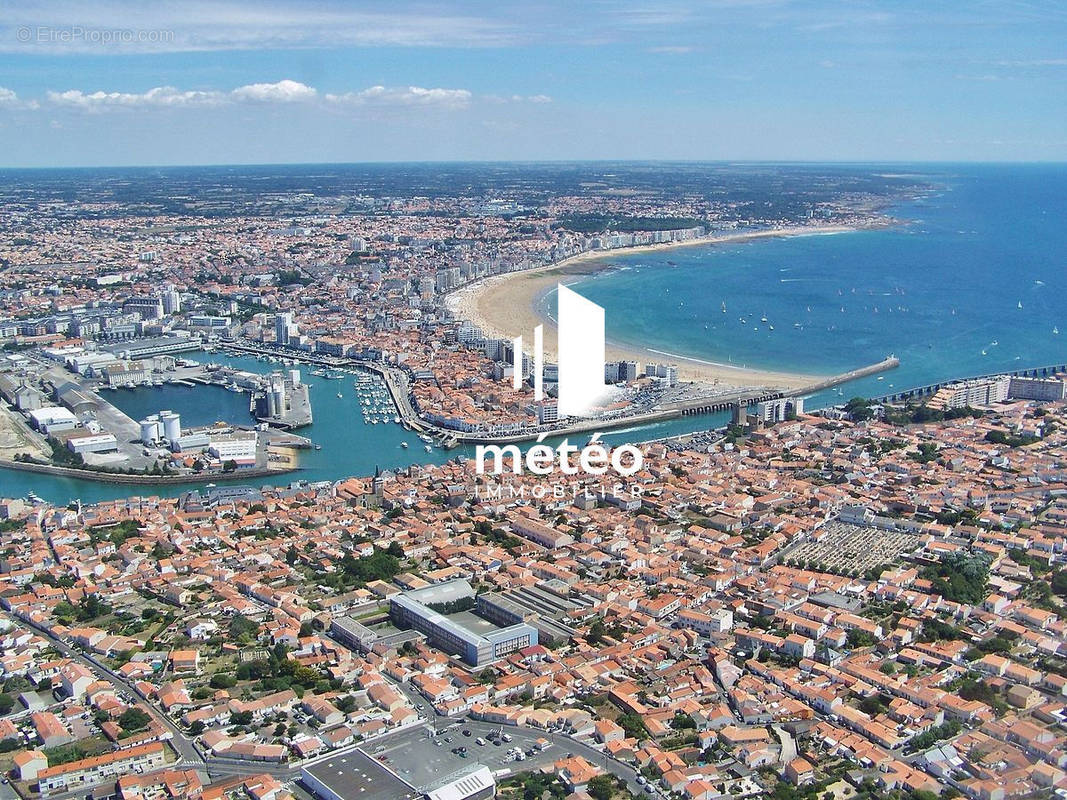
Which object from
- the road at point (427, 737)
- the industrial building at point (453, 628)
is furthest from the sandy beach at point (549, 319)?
the road at point (427, 737)

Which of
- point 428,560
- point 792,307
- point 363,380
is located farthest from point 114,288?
point 428,560

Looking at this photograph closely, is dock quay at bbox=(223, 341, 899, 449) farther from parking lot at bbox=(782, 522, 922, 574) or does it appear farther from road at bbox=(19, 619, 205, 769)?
road at bbox=(19, 619, 205, 769)

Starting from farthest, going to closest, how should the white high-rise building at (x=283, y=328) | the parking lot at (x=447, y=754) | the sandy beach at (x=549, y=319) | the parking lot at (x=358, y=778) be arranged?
the white high-rise building at (x=283, y=328) < the sandy beach at (x=549, y=319) < the parking lot at (x=447, y=754) < the parking lot at (x=358, y=778)

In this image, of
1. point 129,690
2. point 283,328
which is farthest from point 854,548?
point 283,328

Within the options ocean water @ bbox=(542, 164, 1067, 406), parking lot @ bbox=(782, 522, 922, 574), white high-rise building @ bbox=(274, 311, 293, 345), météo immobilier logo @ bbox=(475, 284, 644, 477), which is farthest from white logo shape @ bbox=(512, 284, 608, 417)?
white high-rise building @ bbox=(274, 311, 293, 345)

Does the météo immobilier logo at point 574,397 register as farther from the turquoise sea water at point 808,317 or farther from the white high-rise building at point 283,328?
the white high-rise building at point 283,328

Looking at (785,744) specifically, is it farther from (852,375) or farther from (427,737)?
(852,375)
